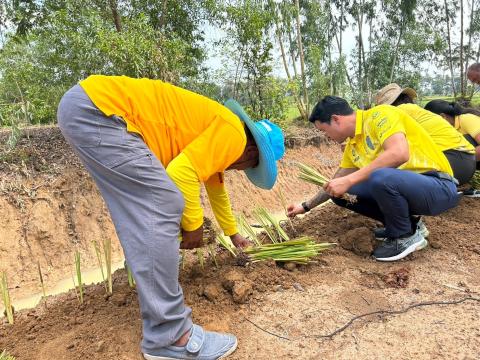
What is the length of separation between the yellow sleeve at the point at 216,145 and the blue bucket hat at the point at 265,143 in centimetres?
14

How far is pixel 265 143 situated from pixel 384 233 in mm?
1737

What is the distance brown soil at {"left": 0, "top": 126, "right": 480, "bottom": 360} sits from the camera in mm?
2143

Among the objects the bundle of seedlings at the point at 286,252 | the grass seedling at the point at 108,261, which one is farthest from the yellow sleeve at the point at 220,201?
the grass seedling at the point at 108,261

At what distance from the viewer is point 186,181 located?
2.00 metres

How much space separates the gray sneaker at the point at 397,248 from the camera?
123 inches

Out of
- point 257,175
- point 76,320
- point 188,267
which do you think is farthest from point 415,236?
point 76,320

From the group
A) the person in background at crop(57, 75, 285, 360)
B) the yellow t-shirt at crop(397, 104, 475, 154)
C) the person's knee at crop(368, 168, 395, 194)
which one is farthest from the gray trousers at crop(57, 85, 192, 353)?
the yellow t-shirt at crop(397, 104, 475, 154)

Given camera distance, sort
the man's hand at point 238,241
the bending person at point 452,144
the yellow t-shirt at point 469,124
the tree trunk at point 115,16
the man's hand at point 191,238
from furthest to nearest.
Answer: the tree trunk at point 115,16 < the yellow t-shirt at point 469,124 < the bending person at point 452,144 < the man's hand at point 238,241 < the man's hand at point 191,238

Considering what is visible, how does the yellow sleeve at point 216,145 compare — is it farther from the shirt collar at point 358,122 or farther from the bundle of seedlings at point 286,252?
the shirt collar at point 358,122

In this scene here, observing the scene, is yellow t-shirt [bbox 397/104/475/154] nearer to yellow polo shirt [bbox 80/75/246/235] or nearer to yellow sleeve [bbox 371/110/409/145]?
yellow sleeve [bbox 371/110/409/145]

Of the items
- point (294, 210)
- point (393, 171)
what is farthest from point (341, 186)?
point (294, 210)

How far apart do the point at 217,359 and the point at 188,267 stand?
1.05m

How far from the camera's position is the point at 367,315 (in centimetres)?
242

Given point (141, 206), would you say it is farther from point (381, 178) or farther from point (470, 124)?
point (470, 124)
